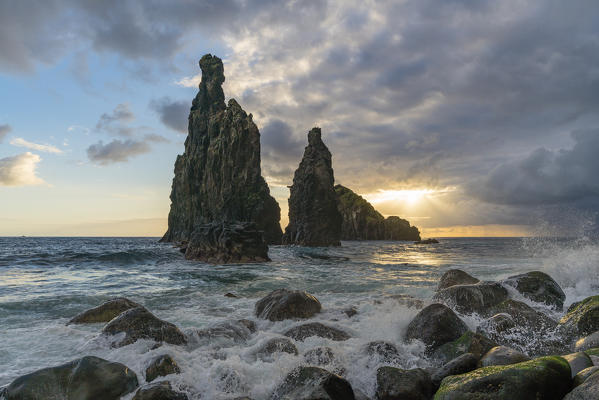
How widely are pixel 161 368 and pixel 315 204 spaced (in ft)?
250

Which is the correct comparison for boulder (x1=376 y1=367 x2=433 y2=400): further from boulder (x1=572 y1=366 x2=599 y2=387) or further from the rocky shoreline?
boulder (x1=572 y1=366 x2=599 y2=387)

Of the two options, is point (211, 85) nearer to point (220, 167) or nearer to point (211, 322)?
point (220, 167)

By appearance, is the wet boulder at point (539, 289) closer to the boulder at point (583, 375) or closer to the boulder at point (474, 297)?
the boulder at point (474, 297)

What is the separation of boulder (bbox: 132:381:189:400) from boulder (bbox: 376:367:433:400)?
2.76 m

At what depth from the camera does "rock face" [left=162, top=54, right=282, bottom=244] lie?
76.5m

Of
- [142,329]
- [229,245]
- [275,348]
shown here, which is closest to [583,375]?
[275,348]

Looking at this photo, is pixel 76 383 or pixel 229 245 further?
pixel 229 245

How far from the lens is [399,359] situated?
19.6 ft

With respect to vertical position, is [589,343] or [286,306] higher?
[589,343]

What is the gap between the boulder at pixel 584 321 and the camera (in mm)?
6520

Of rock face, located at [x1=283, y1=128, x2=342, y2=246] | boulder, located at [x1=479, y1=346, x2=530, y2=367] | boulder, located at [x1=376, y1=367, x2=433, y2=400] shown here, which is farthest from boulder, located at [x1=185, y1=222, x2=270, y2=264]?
rock face, located at [x1=283, y1=128, x2=342, y2=246]

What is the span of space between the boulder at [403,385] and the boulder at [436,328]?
1.98m

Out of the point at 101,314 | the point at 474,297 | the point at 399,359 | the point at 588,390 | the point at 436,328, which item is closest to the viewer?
the point at 588,390

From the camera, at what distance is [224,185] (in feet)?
258
